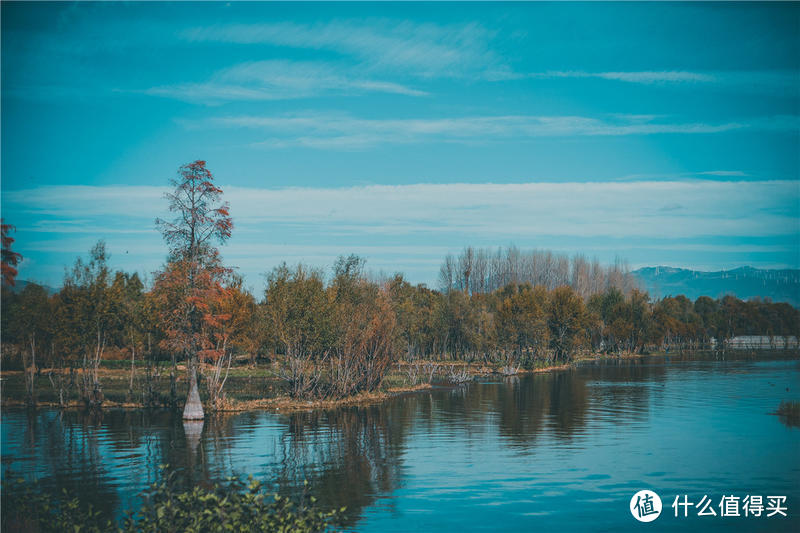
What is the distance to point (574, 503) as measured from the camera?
22531 millimetres

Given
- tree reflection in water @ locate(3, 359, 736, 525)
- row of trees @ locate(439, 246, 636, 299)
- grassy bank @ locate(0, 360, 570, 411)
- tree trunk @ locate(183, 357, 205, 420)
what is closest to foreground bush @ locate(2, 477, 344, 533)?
tree reflection in water @ locate(3, 359, 736, 525)

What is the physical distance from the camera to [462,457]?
98.1ft

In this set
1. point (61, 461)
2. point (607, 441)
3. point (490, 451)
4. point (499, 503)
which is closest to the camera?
point (499, 503)

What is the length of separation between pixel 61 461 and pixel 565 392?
41398 millimetres

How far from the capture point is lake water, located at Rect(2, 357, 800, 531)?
72.2ft

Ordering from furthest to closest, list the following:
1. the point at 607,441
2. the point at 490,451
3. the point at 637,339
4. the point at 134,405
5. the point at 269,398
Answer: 1. the point at 637,339
2. the point at 269,398
3. the point at 134,405
4. the point at 607,441
5. the point at 490,451

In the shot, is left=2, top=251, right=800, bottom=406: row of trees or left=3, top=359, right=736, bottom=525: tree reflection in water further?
left=2, top=251, right=800, bottom=406: row of trees

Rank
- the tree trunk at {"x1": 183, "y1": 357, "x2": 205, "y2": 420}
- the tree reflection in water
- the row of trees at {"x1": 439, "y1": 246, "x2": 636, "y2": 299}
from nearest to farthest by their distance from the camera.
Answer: the tree reflection in water < the tree trunk at {"x1": 183, "y1": 357, "x2": 205, "y2": 420} < the row of trees at {"x1": 439, "y1": 246, "x2": 636, "y2": 299}

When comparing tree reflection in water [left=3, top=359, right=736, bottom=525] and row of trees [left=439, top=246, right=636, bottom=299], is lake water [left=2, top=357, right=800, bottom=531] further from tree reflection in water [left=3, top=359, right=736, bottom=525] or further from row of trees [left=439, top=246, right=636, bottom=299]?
row of trees [left=439, top=246, right=636, bottom=299]

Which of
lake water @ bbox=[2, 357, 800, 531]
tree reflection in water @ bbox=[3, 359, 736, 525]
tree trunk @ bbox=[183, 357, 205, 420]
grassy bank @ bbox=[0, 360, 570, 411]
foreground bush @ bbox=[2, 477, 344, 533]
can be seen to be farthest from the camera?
grassy bank @ bbox=[0, 360, 570, 411]

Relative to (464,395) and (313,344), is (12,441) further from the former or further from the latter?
(464,395)

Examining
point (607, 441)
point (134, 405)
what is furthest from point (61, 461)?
point (607, 441)

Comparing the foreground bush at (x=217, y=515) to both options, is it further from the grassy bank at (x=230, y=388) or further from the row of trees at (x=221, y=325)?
the grassy bank at (x=230, y=388)

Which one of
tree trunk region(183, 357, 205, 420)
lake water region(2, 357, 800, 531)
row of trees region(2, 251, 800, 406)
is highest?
row of trees region(2, 251, 800, 406)
